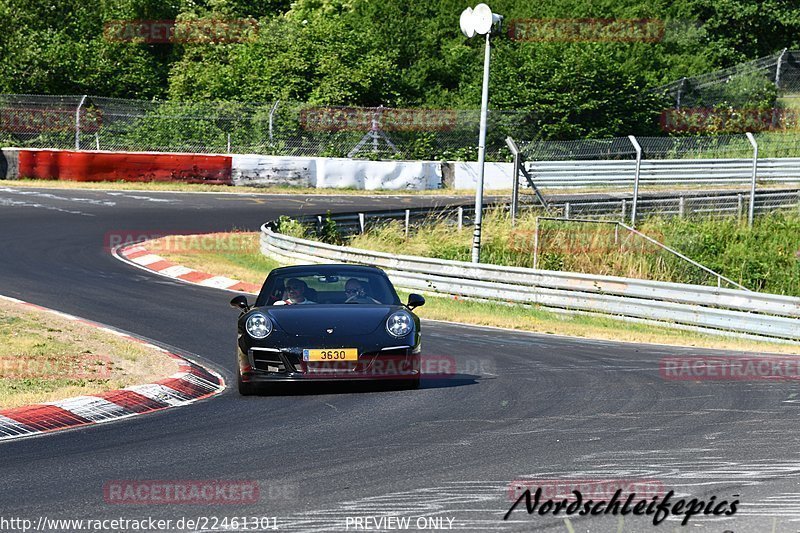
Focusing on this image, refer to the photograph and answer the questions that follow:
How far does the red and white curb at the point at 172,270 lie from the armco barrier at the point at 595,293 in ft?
5.62

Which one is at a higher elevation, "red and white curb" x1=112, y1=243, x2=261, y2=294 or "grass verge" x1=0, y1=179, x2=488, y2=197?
"grass verge" x1=0, y1=179, x2=488, y2=197

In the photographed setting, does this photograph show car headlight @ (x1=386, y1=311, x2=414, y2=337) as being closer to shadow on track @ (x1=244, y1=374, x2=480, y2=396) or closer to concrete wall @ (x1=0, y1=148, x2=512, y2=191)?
shadow on track @ (x1=244, y1=374, x2=480, y2=396)

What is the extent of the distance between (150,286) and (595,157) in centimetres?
1862

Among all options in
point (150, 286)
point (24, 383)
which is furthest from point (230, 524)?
point (150, 286)

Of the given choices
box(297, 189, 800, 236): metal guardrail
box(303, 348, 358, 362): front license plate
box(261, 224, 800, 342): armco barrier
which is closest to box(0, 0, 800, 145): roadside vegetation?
box(297, 189, 800, 236): metal guardrail

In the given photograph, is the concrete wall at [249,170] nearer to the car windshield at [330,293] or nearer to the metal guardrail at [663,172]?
the metal guardrail at [663,172]

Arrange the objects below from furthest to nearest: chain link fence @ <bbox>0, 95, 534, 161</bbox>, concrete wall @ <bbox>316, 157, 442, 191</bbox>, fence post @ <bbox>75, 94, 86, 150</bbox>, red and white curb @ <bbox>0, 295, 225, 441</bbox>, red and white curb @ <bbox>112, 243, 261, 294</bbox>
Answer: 1. concrete wall @ <bbox>316, 157, 442, 191</bbox>
2. chain link fence @ <bbox>0, 95, 534, 161</bbox>
3. fence post @ <bbox>75, 94, 86, 150</bbox>
4. red and white curb @ <bbox>112, 243, 261, 294</bbox>
5. red and white curb @ <bbox>0, 295, 225, 441</bbox>

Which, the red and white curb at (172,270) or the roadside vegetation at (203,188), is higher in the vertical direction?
the roadside vegetation at (203,188)

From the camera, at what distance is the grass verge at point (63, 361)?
408 inches

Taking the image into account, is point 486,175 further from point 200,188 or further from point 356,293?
point 356,293

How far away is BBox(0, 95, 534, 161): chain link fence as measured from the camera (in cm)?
3531

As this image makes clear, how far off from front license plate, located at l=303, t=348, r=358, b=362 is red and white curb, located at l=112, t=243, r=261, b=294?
10.0 meters

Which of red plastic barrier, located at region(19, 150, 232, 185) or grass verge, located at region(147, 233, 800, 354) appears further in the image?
red plastic barrier, located at region(19, 150, 232, 185)

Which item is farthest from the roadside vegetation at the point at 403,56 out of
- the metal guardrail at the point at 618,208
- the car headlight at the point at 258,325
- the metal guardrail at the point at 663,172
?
the car headlight at the point at 258,325
